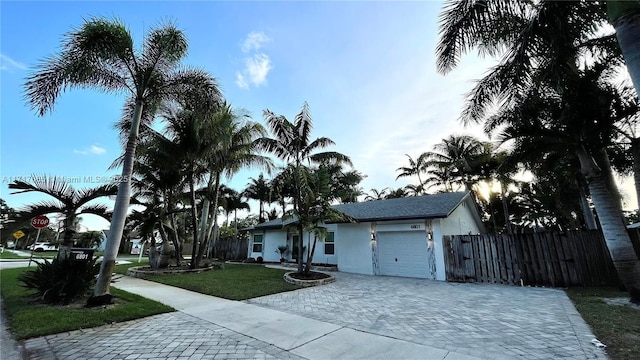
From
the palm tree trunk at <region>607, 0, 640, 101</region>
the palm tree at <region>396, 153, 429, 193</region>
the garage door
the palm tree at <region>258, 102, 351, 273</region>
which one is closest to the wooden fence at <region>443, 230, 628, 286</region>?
the garage door

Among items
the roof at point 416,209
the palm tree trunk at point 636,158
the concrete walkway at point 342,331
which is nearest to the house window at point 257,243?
the roof at point 416,209

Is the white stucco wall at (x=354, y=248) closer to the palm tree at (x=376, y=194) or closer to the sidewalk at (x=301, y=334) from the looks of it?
the sidewalk at (x=301, y=334)

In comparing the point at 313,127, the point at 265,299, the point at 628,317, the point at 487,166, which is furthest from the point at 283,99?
the point at 487,166

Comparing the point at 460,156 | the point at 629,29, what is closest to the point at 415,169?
the point at 460,156

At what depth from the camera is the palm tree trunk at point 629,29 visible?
3.26 meters

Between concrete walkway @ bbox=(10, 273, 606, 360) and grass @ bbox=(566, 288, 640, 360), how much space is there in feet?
0.73

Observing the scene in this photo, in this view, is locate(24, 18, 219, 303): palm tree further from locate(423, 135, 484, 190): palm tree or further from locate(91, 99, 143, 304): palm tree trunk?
locate(423, 135, 484, 190): palm tree

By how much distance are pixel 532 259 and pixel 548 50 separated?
755cm

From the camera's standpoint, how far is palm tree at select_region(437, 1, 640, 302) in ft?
19.9

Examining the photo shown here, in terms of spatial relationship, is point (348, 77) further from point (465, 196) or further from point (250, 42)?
point (465, 196)

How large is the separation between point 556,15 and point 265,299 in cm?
974

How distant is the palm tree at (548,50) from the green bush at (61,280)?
11004 mm

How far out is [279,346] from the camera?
407cm

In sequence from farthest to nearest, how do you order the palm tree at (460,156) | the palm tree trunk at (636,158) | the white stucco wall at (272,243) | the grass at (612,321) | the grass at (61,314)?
1. the palm tree at (460,156)
2. the white stucco wall at (272,243)
3. the palm tree trunk at (636,158)
4. the grass at (61,314)
5. the grass at (612,321)
